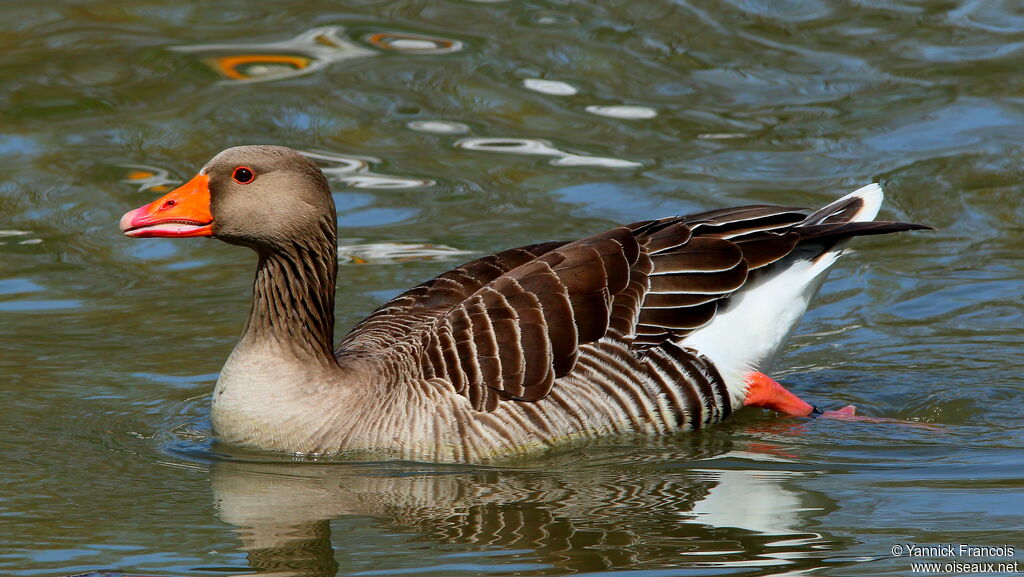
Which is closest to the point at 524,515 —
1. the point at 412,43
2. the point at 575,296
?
the point at 575,296

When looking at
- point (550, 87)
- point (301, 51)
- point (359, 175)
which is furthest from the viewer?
point (301, 51)

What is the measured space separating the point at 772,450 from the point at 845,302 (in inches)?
113

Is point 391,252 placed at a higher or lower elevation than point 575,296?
higher

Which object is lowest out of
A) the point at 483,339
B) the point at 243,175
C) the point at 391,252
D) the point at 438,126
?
the point at 483,339

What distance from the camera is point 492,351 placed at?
779 cm

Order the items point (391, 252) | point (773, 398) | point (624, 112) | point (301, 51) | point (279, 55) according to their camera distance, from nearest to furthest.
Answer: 1. point (773, 398)
2. point (391, 252)
3. point (624, 112)
4. point (279, 55)
5. point (301, 51)

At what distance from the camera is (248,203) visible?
7.59 m

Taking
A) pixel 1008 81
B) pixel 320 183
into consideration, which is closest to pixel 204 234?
pixel 320 183

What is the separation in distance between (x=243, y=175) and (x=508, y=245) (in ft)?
13.3

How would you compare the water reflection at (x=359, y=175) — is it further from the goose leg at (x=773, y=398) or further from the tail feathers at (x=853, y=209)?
the goose leg at (x=773, y=398)

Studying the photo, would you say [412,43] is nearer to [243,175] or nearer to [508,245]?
[508,245]

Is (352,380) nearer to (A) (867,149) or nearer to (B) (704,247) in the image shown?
(B) (704,247)

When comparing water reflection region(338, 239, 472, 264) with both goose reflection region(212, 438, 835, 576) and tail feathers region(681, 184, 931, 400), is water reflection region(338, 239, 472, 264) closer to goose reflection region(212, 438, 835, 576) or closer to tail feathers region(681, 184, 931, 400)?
tail feathers region(681, 184, 931, 400)

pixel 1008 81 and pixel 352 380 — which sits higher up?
pixel 1008 81
